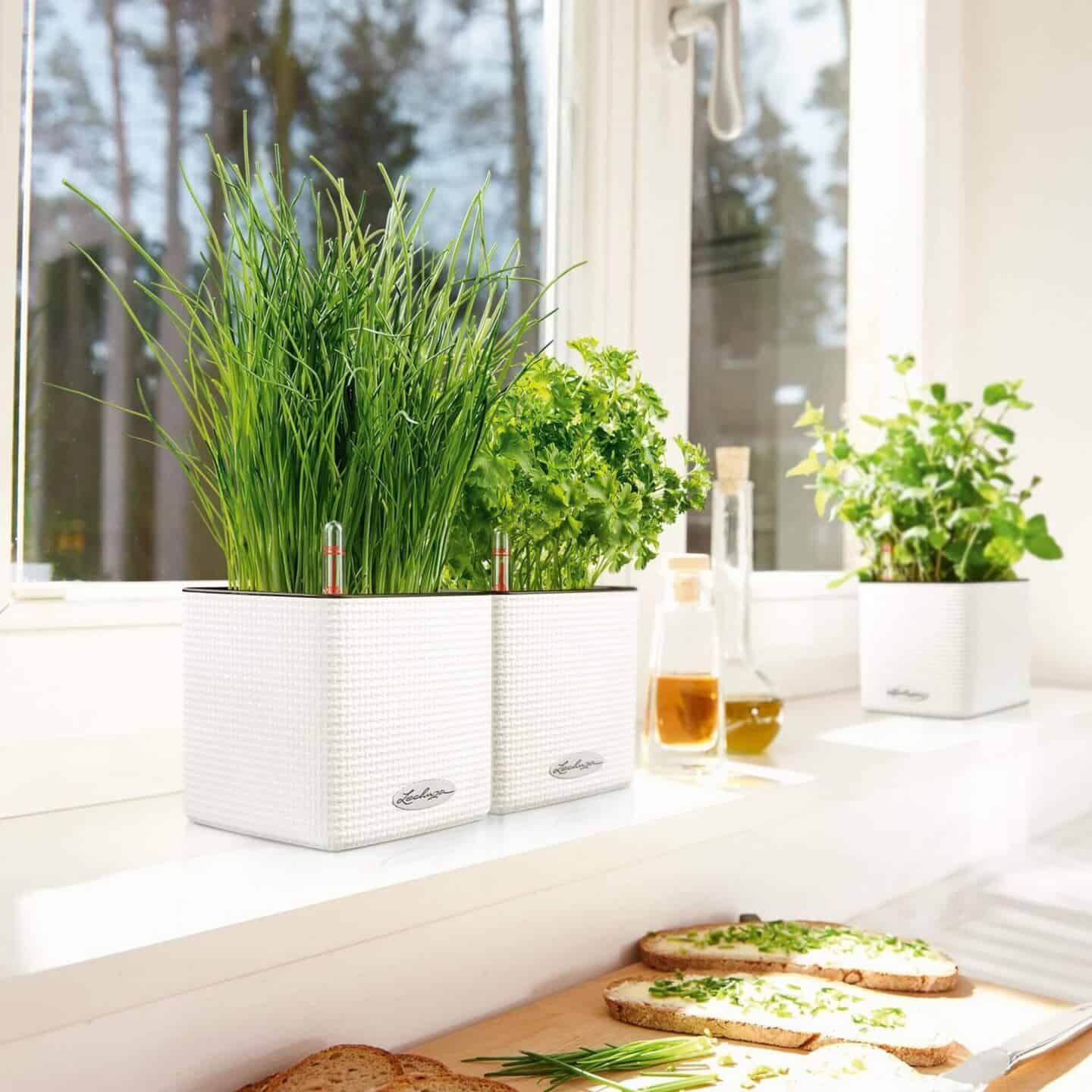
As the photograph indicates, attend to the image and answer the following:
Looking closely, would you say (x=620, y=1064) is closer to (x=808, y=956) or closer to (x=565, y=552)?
(x=808, y=956)

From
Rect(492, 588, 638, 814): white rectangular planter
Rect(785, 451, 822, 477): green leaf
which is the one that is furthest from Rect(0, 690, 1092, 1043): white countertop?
Rect(785, 451, 822, 477): green leaf

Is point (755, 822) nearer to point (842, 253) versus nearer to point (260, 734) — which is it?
point (260, 734)

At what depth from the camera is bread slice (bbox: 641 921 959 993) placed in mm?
956

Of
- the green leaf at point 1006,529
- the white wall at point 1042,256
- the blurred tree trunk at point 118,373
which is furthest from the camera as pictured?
the white wall at point 1042,256

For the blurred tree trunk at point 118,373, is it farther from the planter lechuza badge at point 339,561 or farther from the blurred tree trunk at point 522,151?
the blurred tree trunk at point 522,151

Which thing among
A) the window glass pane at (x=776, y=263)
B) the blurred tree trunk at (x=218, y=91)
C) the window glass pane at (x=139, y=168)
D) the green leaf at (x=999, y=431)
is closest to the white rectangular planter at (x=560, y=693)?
the window glass pane at (x=139, y=168)

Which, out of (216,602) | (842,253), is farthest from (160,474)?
(842,253)

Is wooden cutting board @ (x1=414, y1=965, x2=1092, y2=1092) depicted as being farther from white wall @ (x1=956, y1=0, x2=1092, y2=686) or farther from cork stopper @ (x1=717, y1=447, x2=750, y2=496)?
white wall @ (x1=956, y1=0, x2=1092, y2=686)

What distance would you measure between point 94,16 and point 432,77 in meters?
0.39

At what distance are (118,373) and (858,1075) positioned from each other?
0.74 m

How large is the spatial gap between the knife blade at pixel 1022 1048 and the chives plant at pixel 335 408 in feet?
1.52

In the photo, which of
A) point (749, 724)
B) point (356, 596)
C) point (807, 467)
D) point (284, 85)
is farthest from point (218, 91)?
point (807, 467)

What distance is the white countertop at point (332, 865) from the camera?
63 centimetres

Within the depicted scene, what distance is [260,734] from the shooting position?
32.7 inches
